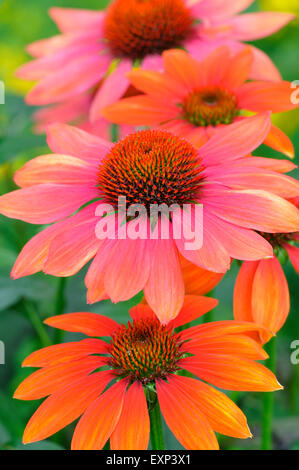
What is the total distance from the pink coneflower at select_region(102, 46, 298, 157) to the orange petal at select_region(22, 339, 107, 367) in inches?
8.9

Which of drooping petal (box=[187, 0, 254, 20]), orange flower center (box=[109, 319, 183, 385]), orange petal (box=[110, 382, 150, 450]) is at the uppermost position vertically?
drooping petal (box=[187, 0, 254, 20])

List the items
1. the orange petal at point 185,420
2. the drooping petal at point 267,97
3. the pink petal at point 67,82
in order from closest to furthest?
the orange petal at point 185,420, the drooping petal at point 267,97, the pink petal at point 67,82

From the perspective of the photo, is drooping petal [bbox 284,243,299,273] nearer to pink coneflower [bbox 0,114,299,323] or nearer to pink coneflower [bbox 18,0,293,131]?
pink coneflower [bbox 0,114,299,323]

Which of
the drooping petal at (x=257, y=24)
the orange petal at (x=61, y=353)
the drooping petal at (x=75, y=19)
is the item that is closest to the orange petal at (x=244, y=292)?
the orange petal at (x=61, y=353)

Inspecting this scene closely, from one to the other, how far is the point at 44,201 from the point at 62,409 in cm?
16

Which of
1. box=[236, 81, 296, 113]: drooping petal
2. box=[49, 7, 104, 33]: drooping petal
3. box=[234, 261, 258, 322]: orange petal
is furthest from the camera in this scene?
box=[49, 7, 104, 33]: drooping petal

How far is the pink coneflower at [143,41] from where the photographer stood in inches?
27.5

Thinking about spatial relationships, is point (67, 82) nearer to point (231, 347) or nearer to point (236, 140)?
point (236, 140)

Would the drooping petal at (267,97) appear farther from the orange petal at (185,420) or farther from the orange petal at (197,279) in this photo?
the orange petal at (185,420)

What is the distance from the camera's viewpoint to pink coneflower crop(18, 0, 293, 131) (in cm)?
70

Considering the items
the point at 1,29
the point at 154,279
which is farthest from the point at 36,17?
the point at 154,279

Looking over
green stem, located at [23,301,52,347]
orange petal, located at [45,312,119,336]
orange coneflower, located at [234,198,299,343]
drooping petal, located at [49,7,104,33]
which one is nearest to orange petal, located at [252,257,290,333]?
orange coneflower, located at [234,198,299,343]

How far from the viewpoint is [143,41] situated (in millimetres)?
731

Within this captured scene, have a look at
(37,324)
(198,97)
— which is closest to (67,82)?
(198,97)
